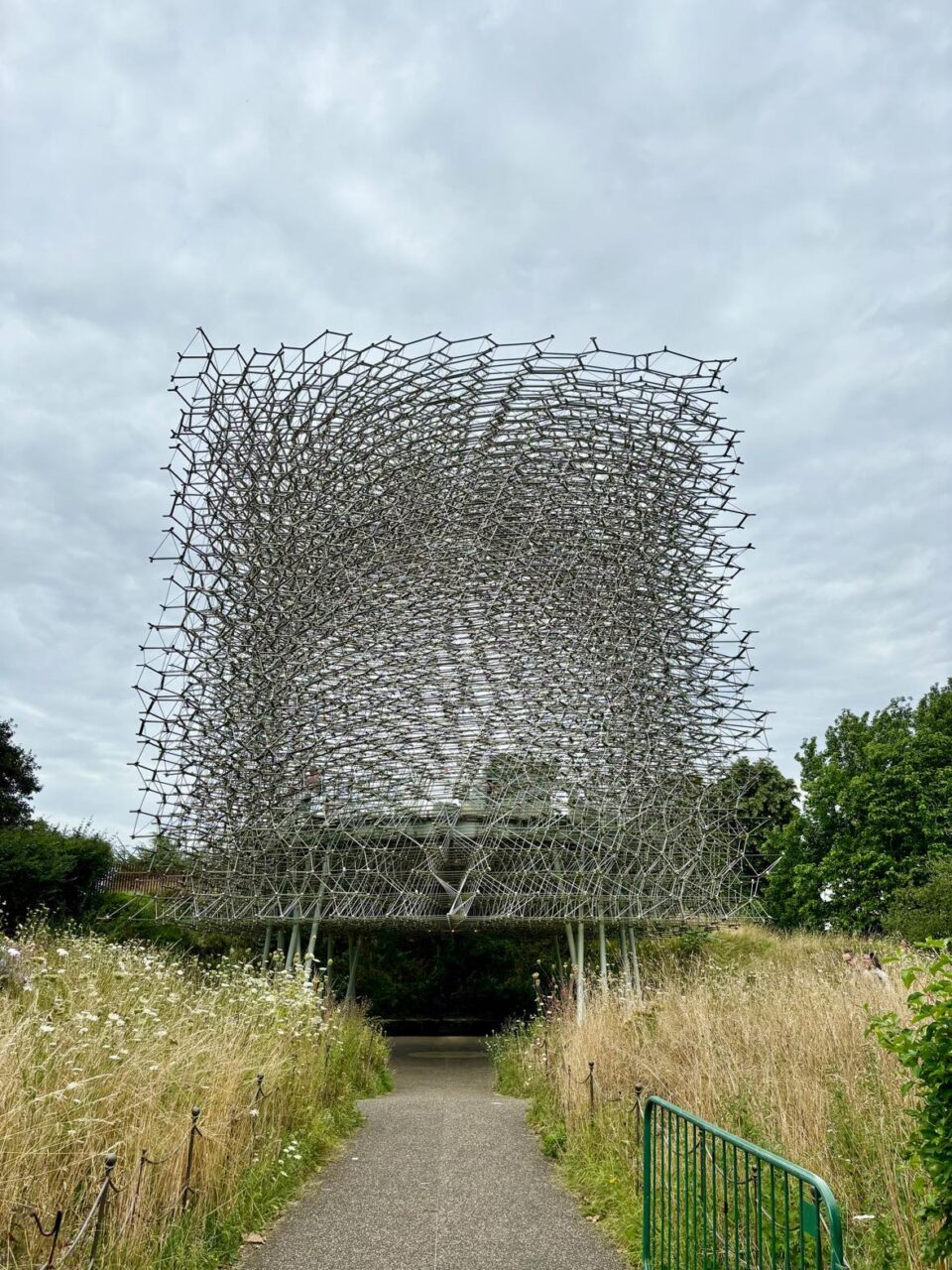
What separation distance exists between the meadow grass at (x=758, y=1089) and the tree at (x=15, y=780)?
2364 centimetres

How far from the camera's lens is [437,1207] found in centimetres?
666

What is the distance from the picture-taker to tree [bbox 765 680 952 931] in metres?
32.3

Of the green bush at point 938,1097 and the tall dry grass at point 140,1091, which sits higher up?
the green bush at point 938,1097

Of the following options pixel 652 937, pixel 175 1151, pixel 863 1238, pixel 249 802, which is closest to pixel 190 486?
pixel 249 802

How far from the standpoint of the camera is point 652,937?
915 inches

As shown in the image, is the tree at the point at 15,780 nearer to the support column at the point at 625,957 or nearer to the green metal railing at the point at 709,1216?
the support column at the point at 625,957

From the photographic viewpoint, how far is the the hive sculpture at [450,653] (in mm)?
17891

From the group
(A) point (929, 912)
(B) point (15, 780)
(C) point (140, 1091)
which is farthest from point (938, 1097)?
(B) point (15, 780)

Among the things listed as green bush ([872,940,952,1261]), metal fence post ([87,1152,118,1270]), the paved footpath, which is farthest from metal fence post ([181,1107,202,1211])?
green bush ([872,940,952,1261])

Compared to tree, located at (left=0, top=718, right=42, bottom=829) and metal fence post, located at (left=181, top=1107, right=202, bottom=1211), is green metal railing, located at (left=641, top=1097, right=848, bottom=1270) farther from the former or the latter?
tree, located at (left=0, top=718, right=42, bottom=829)

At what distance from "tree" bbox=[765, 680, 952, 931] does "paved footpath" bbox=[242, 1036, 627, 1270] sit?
24226 millimetres

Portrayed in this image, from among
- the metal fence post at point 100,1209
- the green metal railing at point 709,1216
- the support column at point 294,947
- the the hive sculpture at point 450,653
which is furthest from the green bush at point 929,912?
the metal fence post at point 100,1209

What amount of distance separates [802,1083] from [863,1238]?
161cm

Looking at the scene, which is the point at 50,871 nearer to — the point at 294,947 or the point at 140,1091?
the point at 294,947
